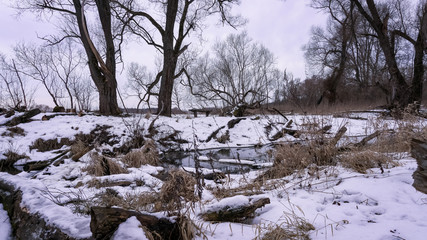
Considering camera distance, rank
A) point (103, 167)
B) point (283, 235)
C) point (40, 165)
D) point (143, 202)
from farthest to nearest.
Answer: point (40, 165)
point (103, 167)
point (143, 202)
point (283, 235)

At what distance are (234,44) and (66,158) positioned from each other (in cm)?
2504

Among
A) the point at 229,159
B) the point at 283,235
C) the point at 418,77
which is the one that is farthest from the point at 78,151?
the point at 418,77

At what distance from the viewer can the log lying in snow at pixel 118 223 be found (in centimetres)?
136

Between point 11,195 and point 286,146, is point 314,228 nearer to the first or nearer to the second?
point 286,146

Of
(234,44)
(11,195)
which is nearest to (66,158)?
(11,195)

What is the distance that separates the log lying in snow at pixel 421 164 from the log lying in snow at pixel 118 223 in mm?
1895

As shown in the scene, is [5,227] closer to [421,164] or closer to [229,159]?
[421,164]

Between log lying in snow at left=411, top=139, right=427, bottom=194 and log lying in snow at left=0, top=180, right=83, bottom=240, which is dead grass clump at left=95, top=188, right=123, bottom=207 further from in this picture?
log lying in snow at left=411, top=139, right=427, bottom=194

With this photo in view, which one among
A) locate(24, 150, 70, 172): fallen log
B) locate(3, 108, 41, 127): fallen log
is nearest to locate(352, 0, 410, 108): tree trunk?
locate(24, 150, 70, 172): fallen log

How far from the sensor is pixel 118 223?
4.67ft

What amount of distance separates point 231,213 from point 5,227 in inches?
90.0

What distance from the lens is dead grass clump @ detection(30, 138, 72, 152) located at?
7.06 metres

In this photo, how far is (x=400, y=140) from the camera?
361 cm

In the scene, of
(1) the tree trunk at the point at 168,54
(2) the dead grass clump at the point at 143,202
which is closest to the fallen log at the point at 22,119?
(1) the tree trunk at the point at 168,54
